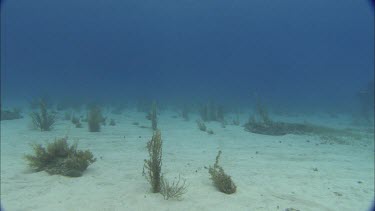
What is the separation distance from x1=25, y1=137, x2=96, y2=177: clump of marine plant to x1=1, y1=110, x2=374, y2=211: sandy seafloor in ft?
0.73

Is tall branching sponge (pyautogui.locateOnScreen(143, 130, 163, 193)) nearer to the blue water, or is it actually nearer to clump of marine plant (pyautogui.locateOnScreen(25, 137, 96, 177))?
clump of marine plant (pyautogui.locateOnScreen(25, 137, 96, 177))

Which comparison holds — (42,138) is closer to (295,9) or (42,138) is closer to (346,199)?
(346,199)

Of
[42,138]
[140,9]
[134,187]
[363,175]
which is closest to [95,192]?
[134,187]

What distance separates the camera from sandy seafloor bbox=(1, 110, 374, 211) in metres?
6.50

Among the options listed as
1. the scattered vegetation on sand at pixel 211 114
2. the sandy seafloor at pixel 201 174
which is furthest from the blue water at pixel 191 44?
the sandy seafloor at pixel 201 174

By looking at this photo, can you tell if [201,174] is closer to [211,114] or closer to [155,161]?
[155,161]

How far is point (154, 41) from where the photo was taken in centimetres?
14738

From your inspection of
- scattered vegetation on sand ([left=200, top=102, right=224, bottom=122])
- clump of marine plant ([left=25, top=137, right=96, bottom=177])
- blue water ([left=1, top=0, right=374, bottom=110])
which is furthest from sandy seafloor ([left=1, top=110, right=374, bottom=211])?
blue water ([left=1, top=0, right=374, bottom=110])

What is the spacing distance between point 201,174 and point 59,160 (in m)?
4.09

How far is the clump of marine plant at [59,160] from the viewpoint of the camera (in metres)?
8.12

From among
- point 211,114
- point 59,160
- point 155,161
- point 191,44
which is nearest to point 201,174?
point 155,161

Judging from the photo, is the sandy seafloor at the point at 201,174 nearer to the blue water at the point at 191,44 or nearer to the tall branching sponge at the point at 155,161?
the tall branching sponge at the point at 155,161

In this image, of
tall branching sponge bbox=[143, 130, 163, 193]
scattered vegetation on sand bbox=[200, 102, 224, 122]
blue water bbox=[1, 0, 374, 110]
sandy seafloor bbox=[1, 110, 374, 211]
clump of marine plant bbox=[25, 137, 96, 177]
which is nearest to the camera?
sandy seafloor bbox=[1, 110, 374, 211]

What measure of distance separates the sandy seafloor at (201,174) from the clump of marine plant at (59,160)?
22 cm
